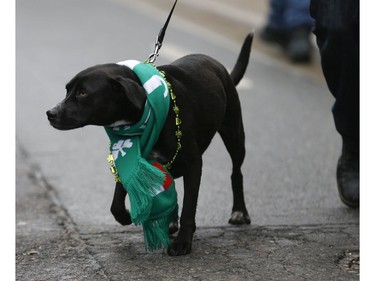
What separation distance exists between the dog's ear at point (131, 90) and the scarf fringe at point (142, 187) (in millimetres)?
273

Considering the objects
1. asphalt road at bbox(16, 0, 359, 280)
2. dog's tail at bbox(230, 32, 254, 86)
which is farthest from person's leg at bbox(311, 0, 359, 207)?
dog's tail at bbox(230, 32, 254, 86)

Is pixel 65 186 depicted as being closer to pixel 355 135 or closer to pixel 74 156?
pixel 74 156

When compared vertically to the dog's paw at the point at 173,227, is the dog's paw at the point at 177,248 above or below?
above

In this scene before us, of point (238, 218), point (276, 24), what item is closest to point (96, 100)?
point (238, 218)

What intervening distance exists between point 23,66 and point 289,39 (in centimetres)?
315

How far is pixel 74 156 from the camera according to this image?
748cm

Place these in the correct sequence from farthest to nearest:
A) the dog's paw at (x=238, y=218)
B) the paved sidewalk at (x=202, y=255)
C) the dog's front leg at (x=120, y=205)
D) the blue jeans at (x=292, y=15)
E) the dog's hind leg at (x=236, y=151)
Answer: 1. the blue jeans at (x=292, y=15)
2. the dog's paw at (x=238, y=218)
3. the dog's hind leg at (x=236, y=151)
4. the dog's front leg at (x=120, y=205)
5. the paved sidewalk at (x=202, y=255)

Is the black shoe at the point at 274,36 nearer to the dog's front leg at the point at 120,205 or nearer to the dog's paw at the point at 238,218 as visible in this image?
the dog's paw at the point at 238,218

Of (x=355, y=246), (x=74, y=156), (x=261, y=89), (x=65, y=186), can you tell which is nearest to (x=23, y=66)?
(x=261, y=89)

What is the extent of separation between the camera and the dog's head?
166 inches

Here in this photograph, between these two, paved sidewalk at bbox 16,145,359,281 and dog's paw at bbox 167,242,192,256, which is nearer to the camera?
paved sidewalk at bbox 16,145,359,281

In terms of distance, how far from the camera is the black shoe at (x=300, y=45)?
38.0 ft

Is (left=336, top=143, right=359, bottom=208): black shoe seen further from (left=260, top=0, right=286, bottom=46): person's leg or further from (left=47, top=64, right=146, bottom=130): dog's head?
(left=260, top=0, right=286, bottom=46): person's leg

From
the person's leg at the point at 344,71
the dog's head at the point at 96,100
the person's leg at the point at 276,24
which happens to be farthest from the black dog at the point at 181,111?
the person's leg at the point at 276,24
